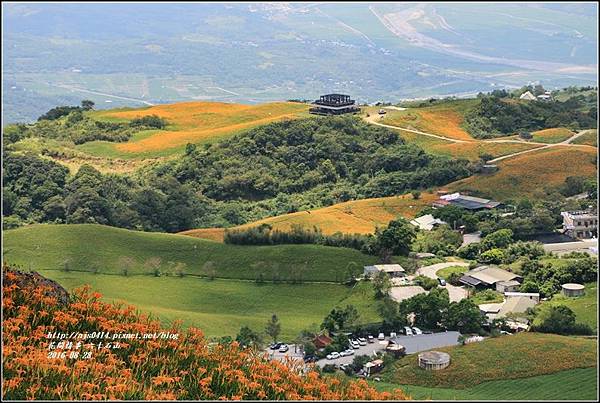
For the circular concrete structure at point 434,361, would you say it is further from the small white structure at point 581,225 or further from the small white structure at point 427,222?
the small white structure at point 427,222

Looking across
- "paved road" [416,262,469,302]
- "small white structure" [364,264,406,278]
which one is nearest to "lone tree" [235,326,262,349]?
"paved road" [416,262,469,302]

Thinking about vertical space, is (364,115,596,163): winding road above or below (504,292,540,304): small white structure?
below

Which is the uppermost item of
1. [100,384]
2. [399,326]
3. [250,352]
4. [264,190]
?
[100,384]

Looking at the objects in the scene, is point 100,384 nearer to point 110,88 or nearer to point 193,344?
point 193,344

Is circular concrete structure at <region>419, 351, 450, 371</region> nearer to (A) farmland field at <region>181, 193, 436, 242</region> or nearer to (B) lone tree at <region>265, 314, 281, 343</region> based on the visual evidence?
(B) lone tree at <region>265, 314, 281, 343</region>

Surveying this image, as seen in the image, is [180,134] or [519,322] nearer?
[519,322]

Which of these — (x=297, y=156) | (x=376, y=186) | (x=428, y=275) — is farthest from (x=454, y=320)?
(x=297, y=156)
